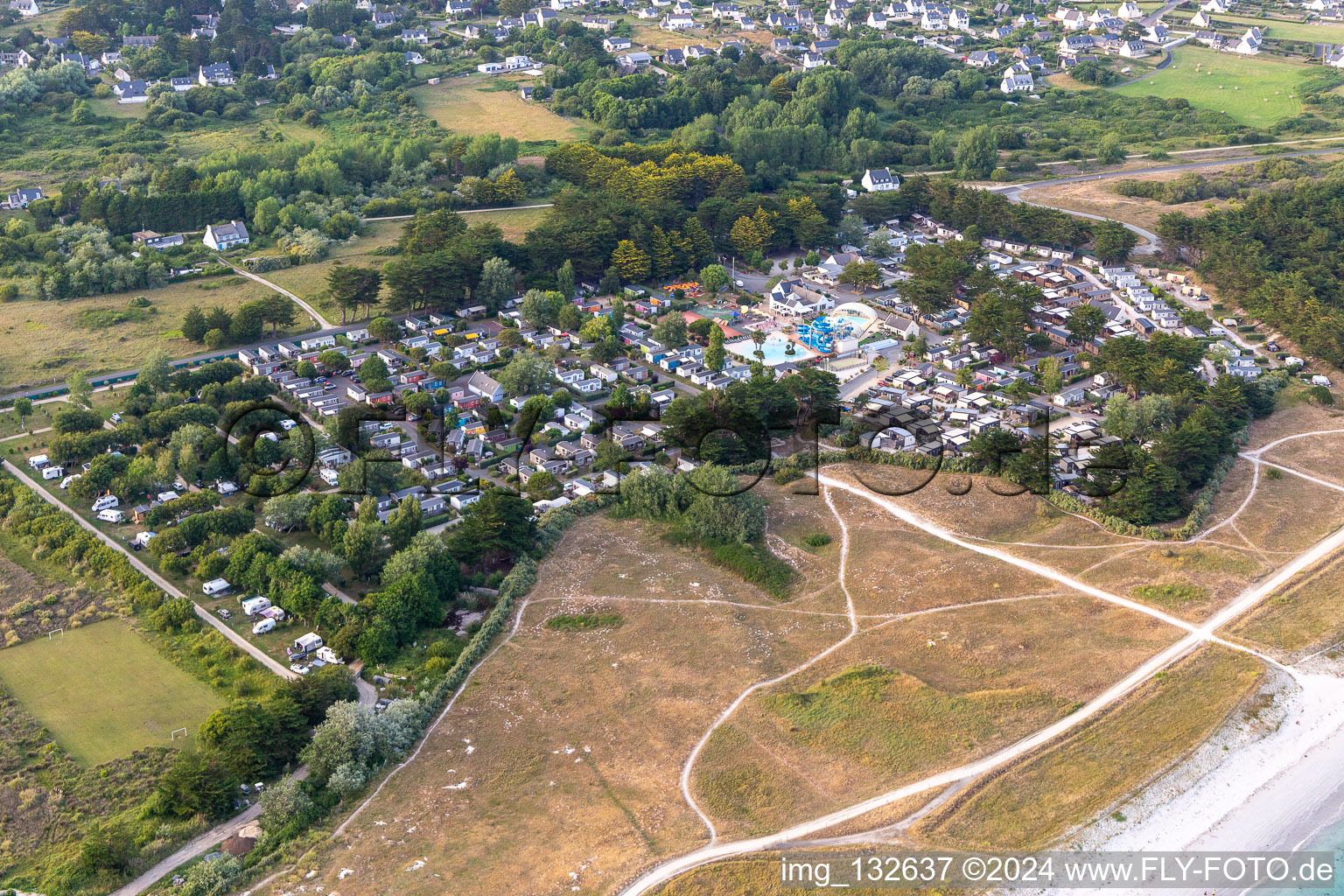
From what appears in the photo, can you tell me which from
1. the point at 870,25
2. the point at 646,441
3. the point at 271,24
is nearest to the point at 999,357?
the point at 646,441

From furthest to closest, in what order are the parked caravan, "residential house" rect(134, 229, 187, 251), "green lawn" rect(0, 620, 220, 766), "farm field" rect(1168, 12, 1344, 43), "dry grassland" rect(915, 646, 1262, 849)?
1. "farm field" rect(1168, 12, 1344, 43)
2. "residential house" rect(134, 229, 187, 251)
3. the parked caravan
4. "green lawn" rect(0, 620, 220, 766)
5. "dry grassland" rect(915, 646, 1262, 849)

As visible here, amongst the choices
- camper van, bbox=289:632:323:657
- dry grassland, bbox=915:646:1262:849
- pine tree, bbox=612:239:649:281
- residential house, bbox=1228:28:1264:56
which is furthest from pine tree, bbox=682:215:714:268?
residential house, bbox=1228:28:1264:56

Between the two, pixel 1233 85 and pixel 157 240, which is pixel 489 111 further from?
pixel 1233 85

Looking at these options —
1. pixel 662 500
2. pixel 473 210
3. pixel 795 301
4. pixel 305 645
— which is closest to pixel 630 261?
pixel 795 301

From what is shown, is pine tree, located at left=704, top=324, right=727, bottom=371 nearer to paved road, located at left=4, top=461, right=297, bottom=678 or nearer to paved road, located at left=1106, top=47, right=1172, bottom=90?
paved road, located at left=4, top=461, right=297, bottom=678

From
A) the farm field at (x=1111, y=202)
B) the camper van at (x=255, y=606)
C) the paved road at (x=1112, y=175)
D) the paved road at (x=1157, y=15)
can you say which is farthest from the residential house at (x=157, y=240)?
the paved road at (x=1157, y=15)

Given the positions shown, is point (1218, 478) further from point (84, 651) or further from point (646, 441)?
point (84, 651)

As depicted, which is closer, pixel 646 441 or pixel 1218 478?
pixel 1218 478

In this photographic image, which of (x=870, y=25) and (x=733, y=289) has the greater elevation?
(x=870, y=25)
